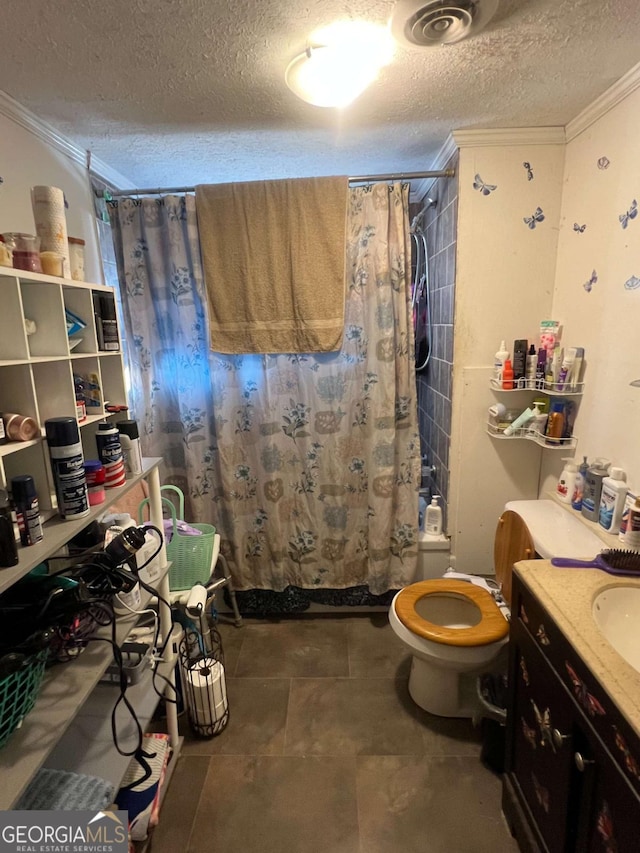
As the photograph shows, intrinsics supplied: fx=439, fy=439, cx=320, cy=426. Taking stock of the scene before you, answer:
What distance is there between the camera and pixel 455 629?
5.23 ft

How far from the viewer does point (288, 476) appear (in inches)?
88.0

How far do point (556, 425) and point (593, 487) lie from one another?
0.33 meters

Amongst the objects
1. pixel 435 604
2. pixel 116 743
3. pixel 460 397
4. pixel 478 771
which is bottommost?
pixel 478 771

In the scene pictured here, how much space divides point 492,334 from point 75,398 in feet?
5.47

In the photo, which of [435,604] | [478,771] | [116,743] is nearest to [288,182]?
[435,604]

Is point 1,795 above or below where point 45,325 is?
below

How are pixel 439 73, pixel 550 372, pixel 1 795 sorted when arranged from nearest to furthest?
pixel 1 795
pixel 439 73
pixel 550 372

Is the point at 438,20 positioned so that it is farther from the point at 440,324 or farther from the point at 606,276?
the point at 440,324

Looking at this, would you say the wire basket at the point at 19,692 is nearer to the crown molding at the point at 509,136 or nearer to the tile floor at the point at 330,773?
the tile floor at the point at 330,773

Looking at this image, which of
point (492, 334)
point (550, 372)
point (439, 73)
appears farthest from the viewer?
point (492, 334)

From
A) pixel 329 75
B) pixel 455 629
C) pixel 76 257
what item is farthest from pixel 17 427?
Answer: pixel 455 629

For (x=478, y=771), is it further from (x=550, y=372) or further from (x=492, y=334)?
(x=492, y=334)

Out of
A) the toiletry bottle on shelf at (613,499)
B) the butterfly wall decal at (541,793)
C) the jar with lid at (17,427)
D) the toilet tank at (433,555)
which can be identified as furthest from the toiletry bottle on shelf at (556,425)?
the jar with lid at (17,427)

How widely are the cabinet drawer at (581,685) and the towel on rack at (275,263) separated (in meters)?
1.34
